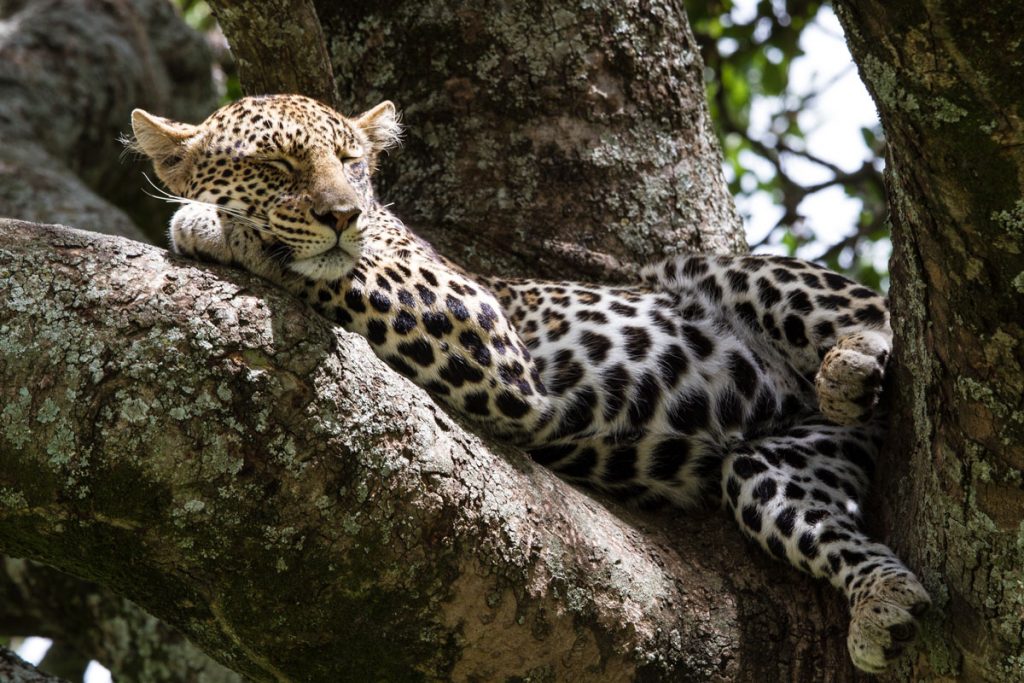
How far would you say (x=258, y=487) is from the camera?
125 inches

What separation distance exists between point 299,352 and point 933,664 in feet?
7.00

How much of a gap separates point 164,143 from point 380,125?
3.23 feet

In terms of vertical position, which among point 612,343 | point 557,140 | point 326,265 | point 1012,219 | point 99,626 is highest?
point 1012,219

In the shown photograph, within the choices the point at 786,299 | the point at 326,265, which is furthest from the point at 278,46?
the point at 786,299

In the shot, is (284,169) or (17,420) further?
(284,169)

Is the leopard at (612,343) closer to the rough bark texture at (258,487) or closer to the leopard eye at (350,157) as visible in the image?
the leopard eye at (350,157)

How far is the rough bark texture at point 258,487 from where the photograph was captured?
10.2ft

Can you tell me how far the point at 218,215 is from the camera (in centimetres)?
412

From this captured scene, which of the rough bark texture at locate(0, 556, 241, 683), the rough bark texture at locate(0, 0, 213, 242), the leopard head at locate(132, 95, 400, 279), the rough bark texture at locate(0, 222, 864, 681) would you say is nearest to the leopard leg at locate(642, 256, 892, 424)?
the leopard head at locate(132, 95, 400, 279)

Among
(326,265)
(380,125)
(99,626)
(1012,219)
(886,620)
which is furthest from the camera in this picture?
(99,626)

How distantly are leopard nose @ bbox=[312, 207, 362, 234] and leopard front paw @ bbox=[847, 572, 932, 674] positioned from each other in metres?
2.14

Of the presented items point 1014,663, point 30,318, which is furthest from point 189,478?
point 1014,663

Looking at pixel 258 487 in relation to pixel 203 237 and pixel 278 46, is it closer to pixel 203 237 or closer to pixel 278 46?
pixel 203 237

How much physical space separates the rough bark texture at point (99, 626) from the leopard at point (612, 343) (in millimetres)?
2602
